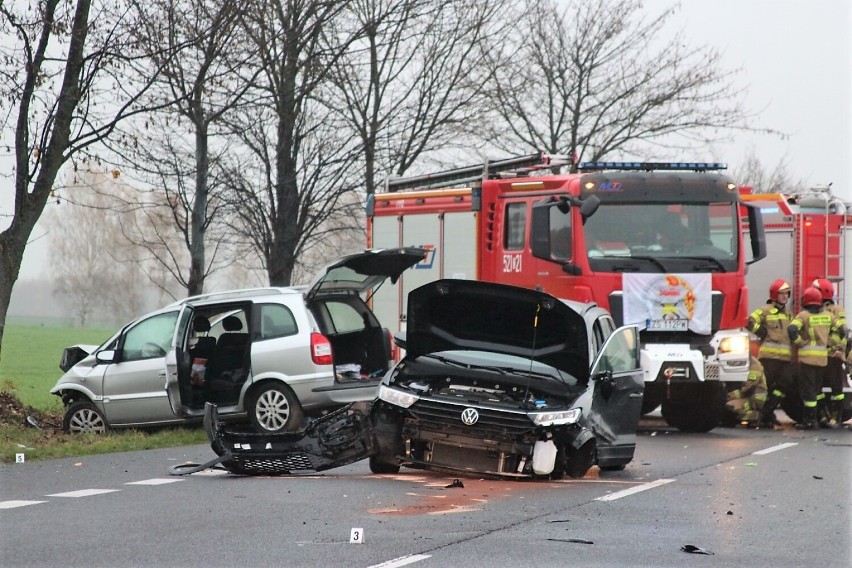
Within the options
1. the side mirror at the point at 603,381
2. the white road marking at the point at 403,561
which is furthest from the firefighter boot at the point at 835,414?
the white road marking at the point at 403,561

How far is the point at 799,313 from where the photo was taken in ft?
56.3

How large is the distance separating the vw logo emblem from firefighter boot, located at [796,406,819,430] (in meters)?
7.99

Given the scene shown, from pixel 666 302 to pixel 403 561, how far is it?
9.52m

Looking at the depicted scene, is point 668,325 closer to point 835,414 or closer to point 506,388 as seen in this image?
point 835,414

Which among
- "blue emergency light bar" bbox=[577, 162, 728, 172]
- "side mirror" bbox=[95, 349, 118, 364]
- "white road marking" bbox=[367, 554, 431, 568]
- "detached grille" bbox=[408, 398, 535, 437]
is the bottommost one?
"white road marking" bbox=[367, 554, 431, 568]

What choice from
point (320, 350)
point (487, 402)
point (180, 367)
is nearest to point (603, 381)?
point (487, 402)

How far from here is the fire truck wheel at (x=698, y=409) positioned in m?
16.3

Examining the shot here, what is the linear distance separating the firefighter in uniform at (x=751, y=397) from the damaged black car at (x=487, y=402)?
597 centimetres

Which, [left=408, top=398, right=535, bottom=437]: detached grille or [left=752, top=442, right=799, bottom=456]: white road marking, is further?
[left=752, top=442, right=799, bottom=456]: white road marking

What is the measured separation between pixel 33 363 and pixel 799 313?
1024 inches

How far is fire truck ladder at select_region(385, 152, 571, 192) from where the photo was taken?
18.2 metres

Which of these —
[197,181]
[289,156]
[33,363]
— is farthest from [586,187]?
[33,363]

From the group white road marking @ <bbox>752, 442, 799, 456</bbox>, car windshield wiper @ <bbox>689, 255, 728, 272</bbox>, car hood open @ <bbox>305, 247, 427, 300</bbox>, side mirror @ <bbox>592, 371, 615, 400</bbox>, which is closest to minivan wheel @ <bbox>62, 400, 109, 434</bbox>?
car hood open @ <bbox>305, 247, 427, 300</bbox>

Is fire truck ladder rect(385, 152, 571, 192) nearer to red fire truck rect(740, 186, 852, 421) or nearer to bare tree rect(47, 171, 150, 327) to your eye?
red fire truck rect(740, 186, 852, 421)
